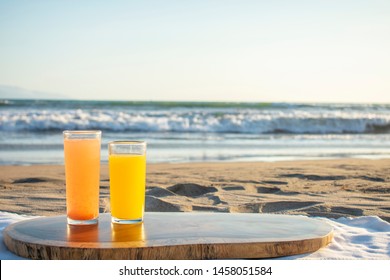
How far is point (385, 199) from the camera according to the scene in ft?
11.6

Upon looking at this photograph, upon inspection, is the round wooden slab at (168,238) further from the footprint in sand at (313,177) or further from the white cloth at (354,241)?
the footprint in sand at (313,177)

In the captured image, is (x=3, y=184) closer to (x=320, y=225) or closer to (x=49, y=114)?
(x=320, y=225)

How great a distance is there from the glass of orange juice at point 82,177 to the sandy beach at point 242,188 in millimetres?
1350

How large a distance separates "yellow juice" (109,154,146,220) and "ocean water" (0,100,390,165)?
15.2ft

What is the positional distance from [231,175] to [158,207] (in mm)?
1836

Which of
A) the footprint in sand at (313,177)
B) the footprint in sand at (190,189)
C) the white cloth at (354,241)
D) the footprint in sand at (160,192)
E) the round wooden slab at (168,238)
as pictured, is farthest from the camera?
the footprint in sand at (313,177)

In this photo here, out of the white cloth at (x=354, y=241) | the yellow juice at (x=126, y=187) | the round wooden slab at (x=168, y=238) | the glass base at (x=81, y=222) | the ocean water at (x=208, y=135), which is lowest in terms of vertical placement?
the ocean water at (x=208, y=135)

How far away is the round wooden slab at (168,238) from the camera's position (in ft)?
4.85

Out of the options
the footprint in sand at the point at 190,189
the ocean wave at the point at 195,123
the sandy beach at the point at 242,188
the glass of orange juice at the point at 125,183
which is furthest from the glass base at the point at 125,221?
the ocean wave at the point at 195,123

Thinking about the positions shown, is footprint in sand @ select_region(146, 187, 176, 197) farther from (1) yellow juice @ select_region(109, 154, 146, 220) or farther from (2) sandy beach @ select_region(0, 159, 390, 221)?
A: (1) yellow juice @ select_region(109, 154, 146, 220)

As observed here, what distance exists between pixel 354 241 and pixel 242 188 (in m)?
2.07

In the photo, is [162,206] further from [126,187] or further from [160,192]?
[126,187]

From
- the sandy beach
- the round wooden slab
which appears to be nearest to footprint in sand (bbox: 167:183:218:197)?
the sandy beach
